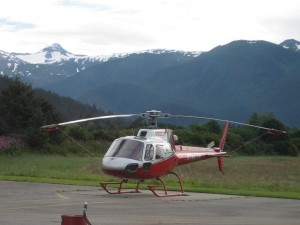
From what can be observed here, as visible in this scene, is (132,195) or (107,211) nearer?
(107,211)

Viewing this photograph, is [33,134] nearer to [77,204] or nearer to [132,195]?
[132,195]

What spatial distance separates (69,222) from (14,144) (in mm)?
42607

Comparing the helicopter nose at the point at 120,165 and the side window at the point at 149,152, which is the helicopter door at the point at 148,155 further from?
the helicopter nose at the point at 120,165

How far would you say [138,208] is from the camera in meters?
18.4

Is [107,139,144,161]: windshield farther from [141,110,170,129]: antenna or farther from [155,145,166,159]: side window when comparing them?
[141,110,170,129]: antenna

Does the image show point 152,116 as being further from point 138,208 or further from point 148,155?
point 138,208

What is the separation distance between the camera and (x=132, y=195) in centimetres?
2295

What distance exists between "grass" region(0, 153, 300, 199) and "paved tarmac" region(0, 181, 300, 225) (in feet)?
11.3

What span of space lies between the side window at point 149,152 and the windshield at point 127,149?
0.24m

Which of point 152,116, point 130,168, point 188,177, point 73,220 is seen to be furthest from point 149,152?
point 188,177

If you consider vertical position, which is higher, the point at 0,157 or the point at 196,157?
the point at 196,157

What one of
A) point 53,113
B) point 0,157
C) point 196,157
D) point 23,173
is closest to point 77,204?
point 196,157

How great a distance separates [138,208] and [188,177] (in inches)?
797

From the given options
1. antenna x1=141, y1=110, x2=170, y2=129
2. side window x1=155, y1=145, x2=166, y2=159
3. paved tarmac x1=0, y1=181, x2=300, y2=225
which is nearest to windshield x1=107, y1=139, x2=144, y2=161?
side window x1=155, y1=145, x2=166, y2=159
